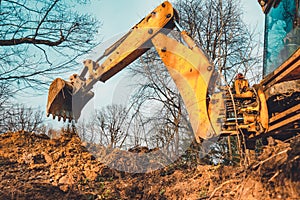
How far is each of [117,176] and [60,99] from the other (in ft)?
6.37

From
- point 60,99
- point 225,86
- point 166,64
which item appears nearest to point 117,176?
point 60,99

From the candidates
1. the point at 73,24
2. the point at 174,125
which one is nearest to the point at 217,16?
the point at 174,125

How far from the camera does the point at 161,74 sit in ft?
36.7

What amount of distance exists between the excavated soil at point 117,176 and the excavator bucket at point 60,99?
125cm

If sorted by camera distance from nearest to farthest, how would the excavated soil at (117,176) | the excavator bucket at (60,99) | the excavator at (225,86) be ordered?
the excavated soil at (117,176) → the excavator at (225,86) → the excavator bucket at (60,99)

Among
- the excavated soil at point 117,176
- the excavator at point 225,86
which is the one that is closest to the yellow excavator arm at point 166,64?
the excavator at point 225,86

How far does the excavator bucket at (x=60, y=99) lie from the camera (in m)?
5.64

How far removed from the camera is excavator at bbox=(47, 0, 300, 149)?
3.97m

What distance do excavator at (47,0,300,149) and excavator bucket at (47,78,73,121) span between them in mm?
1004

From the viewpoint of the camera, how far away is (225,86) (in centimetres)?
439

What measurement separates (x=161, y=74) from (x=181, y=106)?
54.8 inches

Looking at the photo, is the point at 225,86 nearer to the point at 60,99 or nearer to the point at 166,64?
the point at 166,64

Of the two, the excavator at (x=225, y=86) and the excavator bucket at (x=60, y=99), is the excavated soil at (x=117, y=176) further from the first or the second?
the excavator bucket at (x=60, y=99)

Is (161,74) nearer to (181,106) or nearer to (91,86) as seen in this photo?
(181,106)
